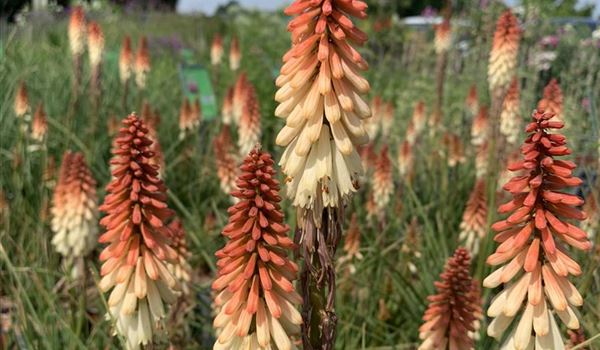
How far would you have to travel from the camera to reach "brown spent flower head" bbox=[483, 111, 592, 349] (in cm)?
225

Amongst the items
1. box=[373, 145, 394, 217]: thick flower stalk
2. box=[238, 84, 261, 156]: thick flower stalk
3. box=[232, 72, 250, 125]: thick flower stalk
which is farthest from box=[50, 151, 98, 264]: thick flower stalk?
box=[232, 72, 250, 125]: thick flower stalk

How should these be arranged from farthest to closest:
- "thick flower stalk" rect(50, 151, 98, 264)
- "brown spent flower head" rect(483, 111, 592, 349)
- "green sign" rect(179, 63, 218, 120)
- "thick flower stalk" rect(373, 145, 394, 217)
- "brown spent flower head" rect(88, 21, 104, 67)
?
"green sign" rect(179, 63, 218, 120) < "brown spent flower head" rect(88, 21, 104, 67) < "thick flower stalk" rect(373, 145, 394, 217) < "thick flower stalk" rect(50, 151, 98, 264) < "brown spent flower head" rect(483, 111, 592, 349)

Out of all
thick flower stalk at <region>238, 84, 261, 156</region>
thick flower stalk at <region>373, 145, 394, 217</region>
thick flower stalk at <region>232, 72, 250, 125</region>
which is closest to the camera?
thick flower stalk at <region>373, 145, 394, 217</region>

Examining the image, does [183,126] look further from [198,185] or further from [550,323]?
[550,323]

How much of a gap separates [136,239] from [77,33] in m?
5.92

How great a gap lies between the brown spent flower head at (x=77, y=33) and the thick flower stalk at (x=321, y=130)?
607 centimetres

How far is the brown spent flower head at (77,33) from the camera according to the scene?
315 inches

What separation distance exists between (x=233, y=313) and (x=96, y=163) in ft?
16.6

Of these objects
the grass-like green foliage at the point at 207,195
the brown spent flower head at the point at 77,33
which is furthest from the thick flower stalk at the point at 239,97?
the brown spent flower head at the point at 77,33

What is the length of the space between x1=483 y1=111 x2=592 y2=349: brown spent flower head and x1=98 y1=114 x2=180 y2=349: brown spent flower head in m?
1.32

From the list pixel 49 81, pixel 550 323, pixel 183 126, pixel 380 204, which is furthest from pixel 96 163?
pixel 550 323

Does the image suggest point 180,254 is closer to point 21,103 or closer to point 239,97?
point 21,103

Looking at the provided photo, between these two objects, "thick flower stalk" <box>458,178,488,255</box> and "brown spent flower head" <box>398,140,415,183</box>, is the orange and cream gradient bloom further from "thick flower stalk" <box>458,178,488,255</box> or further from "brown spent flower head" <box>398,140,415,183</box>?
"brown spent flower head" <box>398,140,415,183</box>

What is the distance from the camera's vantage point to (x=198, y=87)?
8242mm
